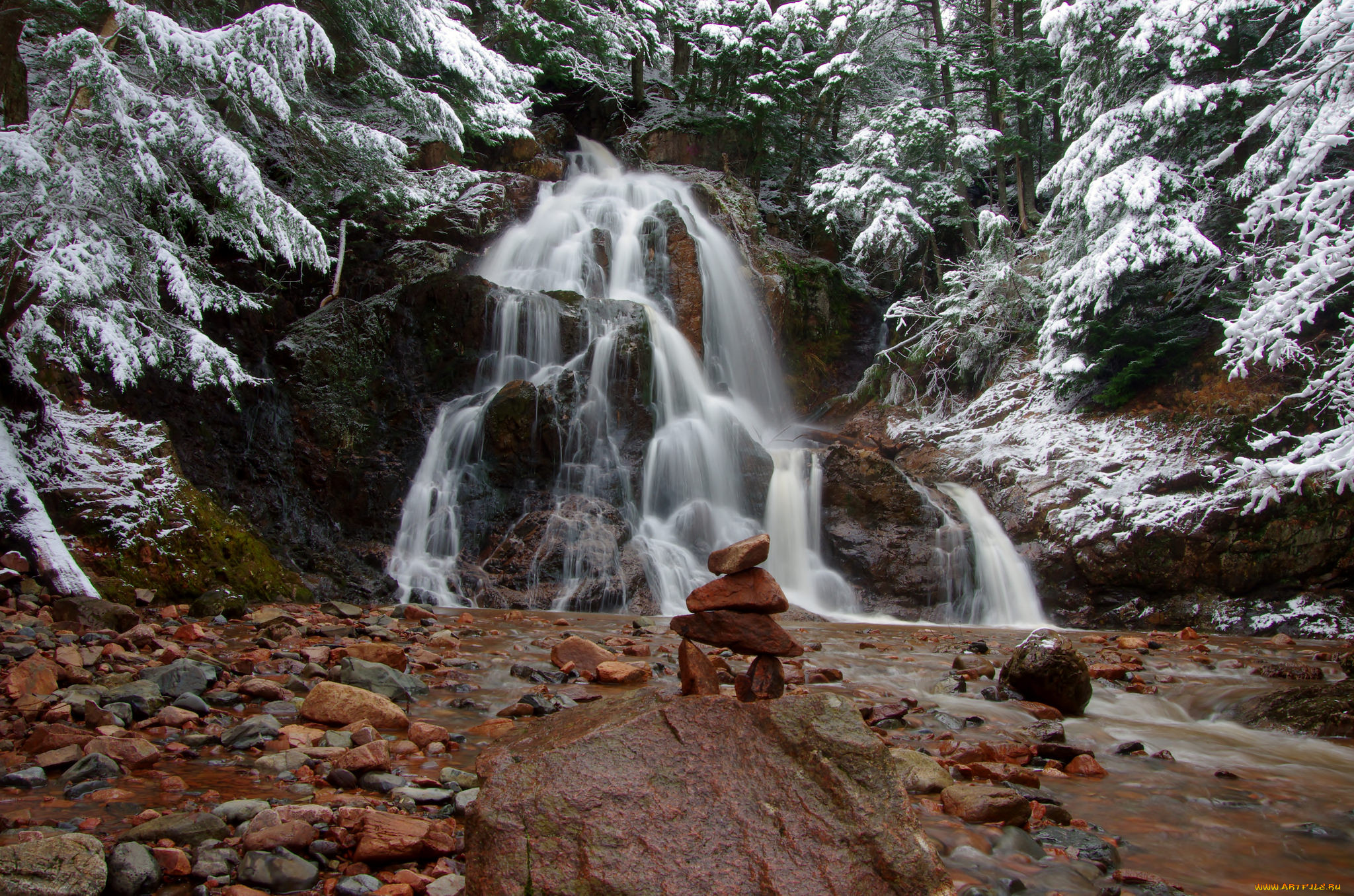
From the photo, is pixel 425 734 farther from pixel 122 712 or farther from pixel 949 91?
pixel 949 91

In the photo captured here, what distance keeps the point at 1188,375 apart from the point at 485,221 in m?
14.3

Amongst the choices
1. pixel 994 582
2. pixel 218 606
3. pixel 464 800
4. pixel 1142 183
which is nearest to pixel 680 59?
pixel 1142 183

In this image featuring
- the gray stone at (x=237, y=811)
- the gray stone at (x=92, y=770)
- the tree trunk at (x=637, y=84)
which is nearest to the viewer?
the gray stone at (x=237, y=811)

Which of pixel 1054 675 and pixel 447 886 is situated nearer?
pixel 447 886

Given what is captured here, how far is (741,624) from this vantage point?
334cm

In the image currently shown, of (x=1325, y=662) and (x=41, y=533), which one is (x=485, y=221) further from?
(x=1325, y=662)

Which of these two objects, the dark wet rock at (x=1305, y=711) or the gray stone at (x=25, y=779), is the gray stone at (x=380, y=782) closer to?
the gray stone at (x=25, y=779)

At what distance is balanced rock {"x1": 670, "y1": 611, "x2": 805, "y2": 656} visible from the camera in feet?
10.9

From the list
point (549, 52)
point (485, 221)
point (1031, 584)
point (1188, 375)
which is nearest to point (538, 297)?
point (485, 221)

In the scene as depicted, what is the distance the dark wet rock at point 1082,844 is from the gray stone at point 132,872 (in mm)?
3053

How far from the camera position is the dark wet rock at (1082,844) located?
8.95 feet

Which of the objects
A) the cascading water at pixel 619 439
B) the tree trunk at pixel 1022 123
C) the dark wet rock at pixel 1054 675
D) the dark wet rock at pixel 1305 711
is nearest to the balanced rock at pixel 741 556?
the dark wet rock at pixel 1054 675

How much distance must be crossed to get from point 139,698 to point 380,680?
117 centimetres

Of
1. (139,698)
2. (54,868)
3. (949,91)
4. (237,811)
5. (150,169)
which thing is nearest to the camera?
(54,868)
